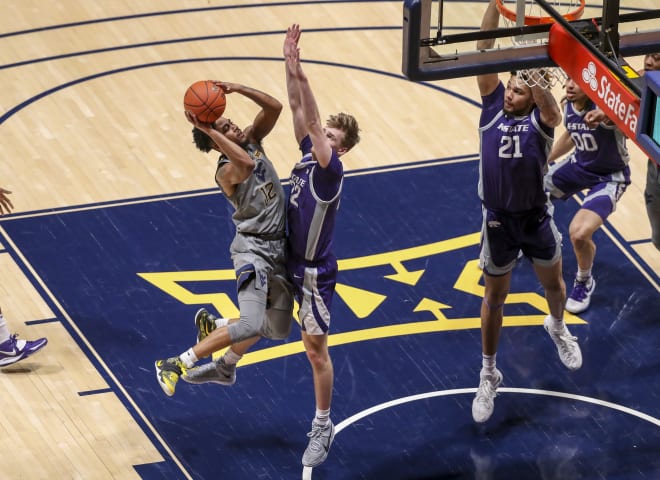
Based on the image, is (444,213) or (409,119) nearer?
(444,213)

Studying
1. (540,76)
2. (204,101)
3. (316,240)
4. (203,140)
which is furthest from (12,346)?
(540,76)

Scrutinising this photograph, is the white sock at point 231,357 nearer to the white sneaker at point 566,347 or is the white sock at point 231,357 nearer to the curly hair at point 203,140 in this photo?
→ the curly hair at point 203,140

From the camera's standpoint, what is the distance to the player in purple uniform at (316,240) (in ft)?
32.2

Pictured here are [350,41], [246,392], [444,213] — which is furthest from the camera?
[350,41]

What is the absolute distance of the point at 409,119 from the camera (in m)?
14.6

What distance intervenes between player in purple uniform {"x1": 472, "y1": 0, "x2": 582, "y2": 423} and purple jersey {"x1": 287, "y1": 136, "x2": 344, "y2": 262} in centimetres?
114

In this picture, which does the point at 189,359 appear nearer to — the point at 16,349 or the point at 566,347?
the point at 16,349

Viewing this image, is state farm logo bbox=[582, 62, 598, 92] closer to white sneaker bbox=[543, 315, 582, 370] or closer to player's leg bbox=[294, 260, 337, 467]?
player's leg bbox=[294, 260, 337, 467]

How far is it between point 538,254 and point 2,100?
6.18 m

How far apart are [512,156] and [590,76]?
4.44 feet

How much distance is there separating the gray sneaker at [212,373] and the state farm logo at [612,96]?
322 cm

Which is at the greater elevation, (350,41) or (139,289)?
(350,41)

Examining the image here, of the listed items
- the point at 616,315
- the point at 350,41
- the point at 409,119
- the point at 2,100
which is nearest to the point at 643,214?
the point at 616,315

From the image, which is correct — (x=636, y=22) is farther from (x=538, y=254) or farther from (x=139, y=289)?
(x=139, y=289)
